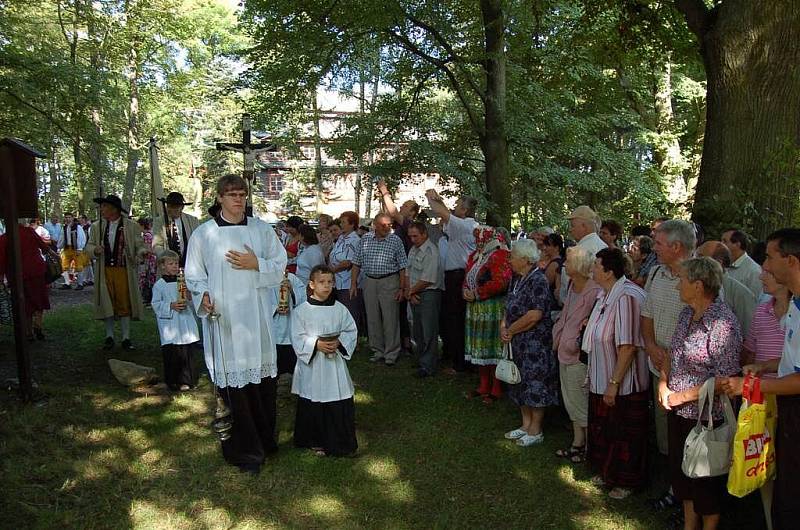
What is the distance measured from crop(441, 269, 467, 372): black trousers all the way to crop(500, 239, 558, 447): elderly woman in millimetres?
2227

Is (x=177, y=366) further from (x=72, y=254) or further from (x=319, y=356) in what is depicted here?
(x=72, y=254)

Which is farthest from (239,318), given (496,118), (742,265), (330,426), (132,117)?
(132,117)

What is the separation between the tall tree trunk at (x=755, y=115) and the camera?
5.39 metres

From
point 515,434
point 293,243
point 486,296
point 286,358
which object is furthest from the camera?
point 293,243

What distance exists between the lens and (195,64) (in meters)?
28.0

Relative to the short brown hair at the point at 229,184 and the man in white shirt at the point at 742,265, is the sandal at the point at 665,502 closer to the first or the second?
the man in white shirt at the point at 742,265

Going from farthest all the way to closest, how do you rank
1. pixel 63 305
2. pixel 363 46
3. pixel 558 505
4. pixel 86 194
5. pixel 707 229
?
1. pixel 86 194
2. pixel 63 305
3. pixel 363 46
4. pixel 707 229
5. pixel 558 505

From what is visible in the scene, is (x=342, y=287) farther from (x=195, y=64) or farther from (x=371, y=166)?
(x=195, y=64)

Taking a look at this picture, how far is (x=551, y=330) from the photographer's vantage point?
5297 millimetres

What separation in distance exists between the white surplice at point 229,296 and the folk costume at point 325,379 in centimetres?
44

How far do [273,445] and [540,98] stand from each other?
33.9ft

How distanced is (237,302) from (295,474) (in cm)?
146

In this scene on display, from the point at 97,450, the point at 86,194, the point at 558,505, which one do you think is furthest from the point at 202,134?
the point at 558,505

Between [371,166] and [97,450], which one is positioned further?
[371,166]
